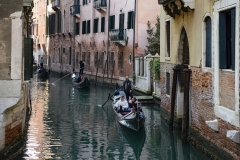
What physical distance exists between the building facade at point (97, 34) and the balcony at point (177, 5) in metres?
8.96

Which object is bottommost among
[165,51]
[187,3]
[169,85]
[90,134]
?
[90,134]

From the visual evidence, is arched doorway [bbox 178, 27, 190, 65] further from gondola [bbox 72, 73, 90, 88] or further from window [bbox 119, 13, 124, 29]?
gondola [bbox 72, 73, 90, 88]

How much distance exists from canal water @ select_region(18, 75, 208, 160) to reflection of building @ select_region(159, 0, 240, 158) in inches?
27.0

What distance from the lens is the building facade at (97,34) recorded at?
21562 millimetres

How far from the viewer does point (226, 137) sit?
816cm

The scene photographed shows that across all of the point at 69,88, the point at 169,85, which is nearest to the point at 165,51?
the point at 169,85

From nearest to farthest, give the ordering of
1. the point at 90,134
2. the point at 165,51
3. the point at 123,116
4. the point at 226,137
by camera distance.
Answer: the point at 226,137 < the point at 90,134 < the point at 123,116 < the point at 165,51

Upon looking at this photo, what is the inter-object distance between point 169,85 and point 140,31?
26.7 feet

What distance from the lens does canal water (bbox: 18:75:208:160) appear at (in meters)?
9.82

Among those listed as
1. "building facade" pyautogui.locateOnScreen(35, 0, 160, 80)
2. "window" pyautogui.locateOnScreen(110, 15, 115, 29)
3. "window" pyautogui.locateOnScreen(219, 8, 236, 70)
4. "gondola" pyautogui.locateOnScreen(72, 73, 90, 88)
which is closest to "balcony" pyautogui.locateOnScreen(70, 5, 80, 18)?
"building facade" pyautogui.locateOnScreen(35, 0, 160, 80)

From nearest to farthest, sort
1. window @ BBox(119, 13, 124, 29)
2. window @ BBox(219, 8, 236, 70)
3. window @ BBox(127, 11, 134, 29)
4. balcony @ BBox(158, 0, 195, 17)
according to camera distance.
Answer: window @ BBox(219, 8, 236, 70) < balcony @ BBox(158, 0, 195, 17) < window @ BBox(127, 11, 134, 29) < window @ BBox(119, 13, 124, 29)

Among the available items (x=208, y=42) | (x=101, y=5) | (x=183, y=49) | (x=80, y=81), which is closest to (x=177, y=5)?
(x=183, y=49)

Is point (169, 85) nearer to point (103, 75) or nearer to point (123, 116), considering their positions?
point (123, 116)

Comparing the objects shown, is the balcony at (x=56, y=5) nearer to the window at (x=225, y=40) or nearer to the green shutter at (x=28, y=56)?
the green shutter at (x=28, y=56)
